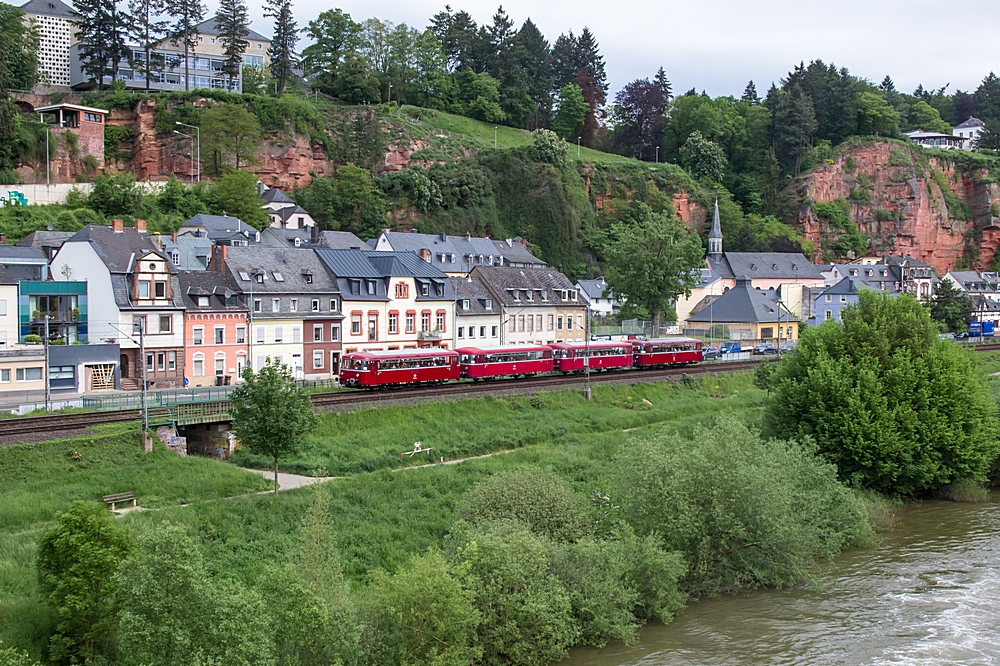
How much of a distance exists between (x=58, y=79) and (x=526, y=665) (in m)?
108

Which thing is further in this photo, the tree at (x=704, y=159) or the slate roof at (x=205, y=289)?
the tree at (x=704, y=159)

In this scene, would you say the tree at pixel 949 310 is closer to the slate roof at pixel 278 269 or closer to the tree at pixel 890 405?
the tree at pixel 890 405

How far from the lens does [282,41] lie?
379 feet

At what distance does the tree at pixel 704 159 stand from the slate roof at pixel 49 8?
8139 centimetres

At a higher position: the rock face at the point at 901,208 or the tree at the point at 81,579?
the rock face at the point at 901,208

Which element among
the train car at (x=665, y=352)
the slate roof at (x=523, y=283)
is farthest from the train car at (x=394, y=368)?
the train car at (x=665, y=352)

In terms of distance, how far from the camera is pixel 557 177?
109562 millimetres

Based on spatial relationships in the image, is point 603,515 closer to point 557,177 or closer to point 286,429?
point 286,429

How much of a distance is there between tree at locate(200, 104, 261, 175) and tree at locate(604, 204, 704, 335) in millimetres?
38002

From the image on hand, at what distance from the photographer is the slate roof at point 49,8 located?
114375 mm

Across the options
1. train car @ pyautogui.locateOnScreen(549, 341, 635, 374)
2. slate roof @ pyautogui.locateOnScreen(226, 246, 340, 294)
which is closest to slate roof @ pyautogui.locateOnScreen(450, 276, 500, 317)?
train car @ pyautogui.locateOnScreen(549, 341, 635, 374)

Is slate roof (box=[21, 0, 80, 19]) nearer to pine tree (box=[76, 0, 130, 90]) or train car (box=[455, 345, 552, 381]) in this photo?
pine tree (box=[76, 0, 130, 90])

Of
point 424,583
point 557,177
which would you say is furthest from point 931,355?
point 557,177

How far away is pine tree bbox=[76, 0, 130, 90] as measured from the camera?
9769cm
